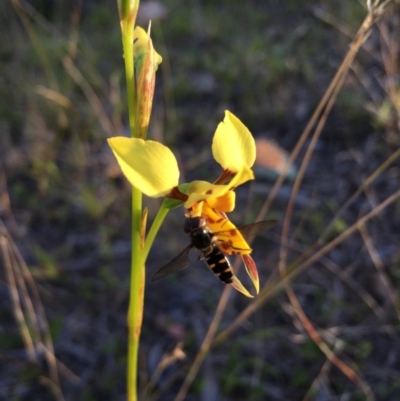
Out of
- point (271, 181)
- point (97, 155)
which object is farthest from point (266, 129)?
point (97, 155)

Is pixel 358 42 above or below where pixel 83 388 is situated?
above

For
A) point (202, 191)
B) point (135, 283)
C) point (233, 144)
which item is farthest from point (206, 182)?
point (135, 283)

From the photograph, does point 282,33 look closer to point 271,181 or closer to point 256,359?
point 271,181

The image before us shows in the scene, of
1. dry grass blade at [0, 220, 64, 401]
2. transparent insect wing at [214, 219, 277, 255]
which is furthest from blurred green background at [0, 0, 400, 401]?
→ transparent insect wing at [214, 219, 277, 255]

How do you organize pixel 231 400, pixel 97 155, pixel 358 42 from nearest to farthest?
pixel 358 42
pixel 231 400
pixel 97 155

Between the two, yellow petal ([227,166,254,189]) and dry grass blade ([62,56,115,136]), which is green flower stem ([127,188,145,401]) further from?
dry grass blade ([62,56,115,136])

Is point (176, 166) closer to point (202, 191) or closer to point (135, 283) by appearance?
point (202, 191)
